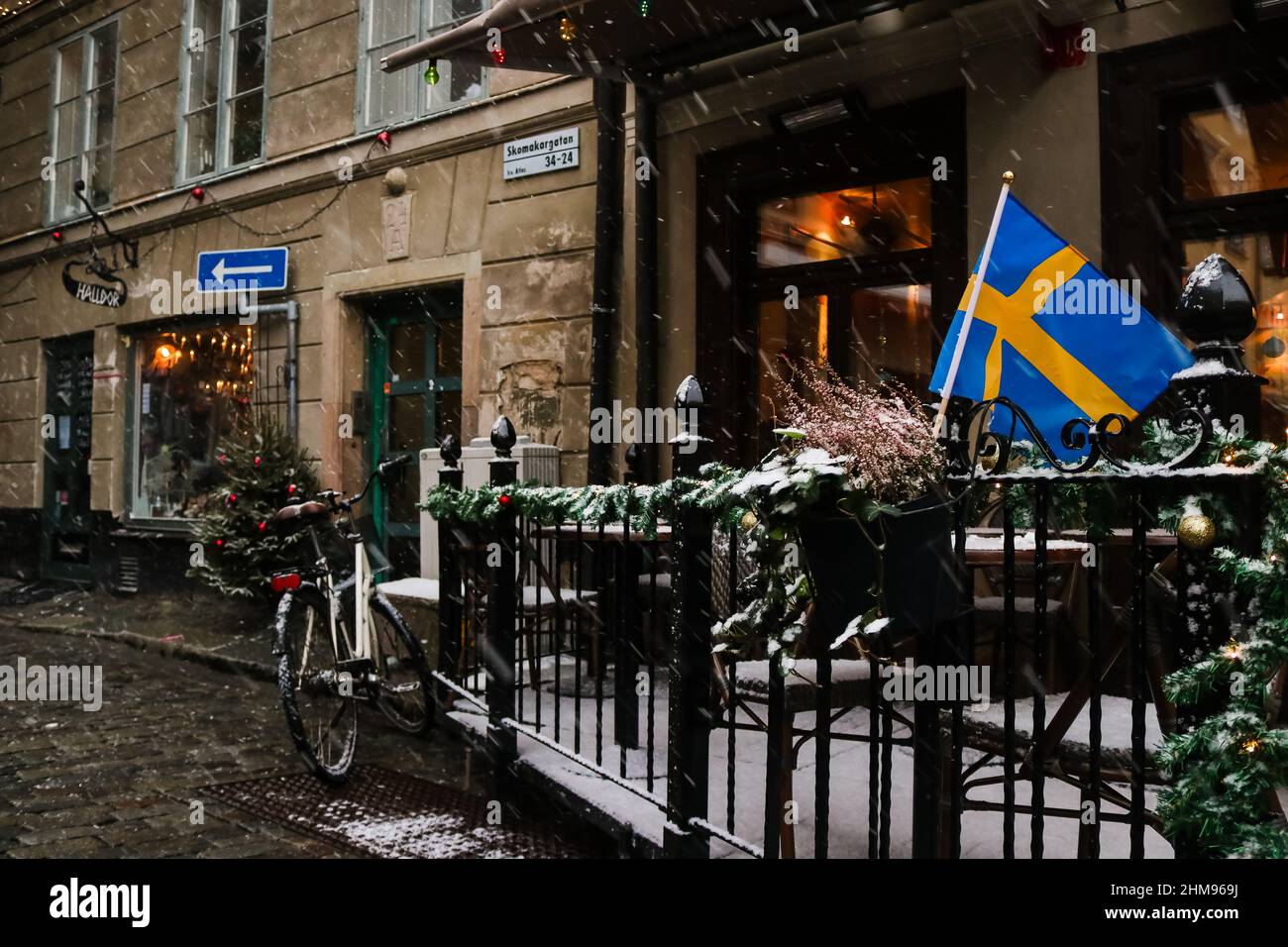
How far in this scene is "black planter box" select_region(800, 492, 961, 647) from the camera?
2160mm

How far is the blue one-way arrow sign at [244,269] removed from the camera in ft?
33.6

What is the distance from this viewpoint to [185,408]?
11.9m

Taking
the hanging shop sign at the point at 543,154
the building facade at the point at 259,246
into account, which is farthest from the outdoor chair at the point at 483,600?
the hanging shop sign at the point at 543,154

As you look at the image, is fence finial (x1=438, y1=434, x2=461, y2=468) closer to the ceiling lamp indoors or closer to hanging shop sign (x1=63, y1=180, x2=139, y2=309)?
the ceiling lamp indoors

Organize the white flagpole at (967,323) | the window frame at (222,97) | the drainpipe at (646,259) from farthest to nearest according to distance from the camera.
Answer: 1. the window frame at (222,97)
2. the drainpipe at (646,259)
3. the white flagpole at (967,323)

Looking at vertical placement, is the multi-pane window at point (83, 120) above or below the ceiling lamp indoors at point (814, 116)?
above

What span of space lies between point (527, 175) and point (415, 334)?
2.22m

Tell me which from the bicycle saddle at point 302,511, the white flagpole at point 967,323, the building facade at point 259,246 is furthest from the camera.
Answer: the building facade at point 259,246

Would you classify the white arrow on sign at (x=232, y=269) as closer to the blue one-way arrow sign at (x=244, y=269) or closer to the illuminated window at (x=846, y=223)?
the blue one-way arrow sign at (x=244, y=269)

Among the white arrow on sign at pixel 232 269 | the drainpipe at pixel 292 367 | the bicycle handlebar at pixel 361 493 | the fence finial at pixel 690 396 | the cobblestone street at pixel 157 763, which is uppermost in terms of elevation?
the white arrow on sign at pixel 232 269

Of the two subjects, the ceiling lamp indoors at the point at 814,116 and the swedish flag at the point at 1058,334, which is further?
the ceiling lamp indoors at the point at 814,116

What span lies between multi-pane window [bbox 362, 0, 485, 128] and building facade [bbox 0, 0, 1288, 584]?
0.03 metres

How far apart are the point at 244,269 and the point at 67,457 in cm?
477

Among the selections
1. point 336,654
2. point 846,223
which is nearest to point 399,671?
point 336,654
